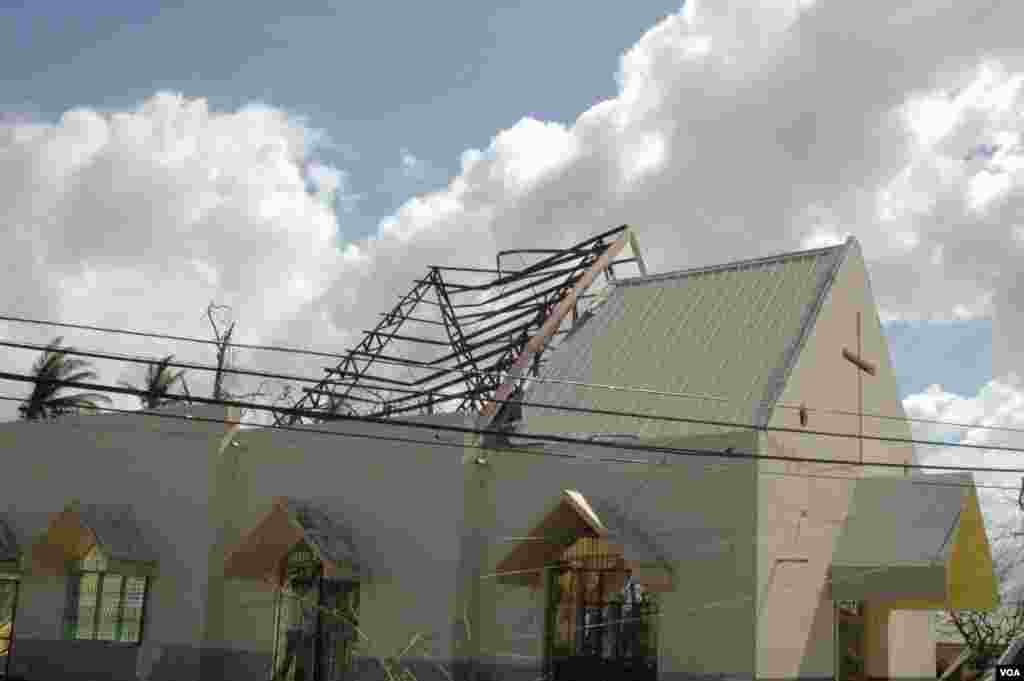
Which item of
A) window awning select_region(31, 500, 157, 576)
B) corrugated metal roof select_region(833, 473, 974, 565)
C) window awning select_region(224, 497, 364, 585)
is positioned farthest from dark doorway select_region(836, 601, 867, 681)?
window awning select_region(31, 500, 157, 576)

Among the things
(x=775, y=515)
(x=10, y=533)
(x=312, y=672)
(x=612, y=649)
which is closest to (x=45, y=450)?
(x=10, y=533)

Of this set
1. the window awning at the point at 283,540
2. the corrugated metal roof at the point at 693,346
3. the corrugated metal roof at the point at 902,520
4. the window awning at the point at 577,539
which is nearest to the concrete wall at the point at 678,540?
the window awning at the point at 577,539

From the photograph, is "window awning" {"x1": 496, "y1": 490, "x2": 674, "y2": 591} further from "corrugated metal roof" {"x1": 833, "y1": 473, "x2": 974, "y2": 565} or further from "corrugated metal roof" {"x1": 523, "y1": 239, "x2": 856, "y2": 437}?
"corrugated metal roof" {"x1": 833, "y1": 473, "x2": 974, "y2": 565}

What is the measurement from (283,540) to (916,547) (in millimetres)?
10802

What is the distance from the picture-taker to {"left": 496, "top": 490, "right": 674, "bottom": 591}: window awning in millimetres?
20297

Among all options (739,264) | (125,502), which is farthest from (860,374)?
(125,502)

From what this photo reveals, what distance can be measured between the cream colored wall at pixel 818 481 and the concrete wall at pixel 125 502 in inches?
438

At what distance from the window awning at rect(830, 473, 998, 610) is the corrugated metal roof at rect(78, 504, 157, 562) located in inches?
517

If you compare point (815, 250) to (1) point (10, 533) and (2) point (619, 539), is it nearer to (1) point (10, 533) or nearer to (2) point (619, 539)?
(2) point (619, 539)

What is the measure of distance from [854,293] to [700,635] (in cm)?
764

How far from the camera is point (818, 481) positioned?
2216cm

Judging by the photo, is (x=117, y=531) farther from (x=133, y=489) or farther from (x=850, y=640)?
(x=850, y=640)

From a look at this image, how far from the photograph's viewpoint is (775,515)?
20.7 meters

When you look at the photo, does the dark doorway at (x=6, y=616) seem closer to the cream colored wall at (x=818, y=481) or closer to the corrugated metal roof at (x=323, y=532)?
the corrugated metal roof at (x=323, y=532)
